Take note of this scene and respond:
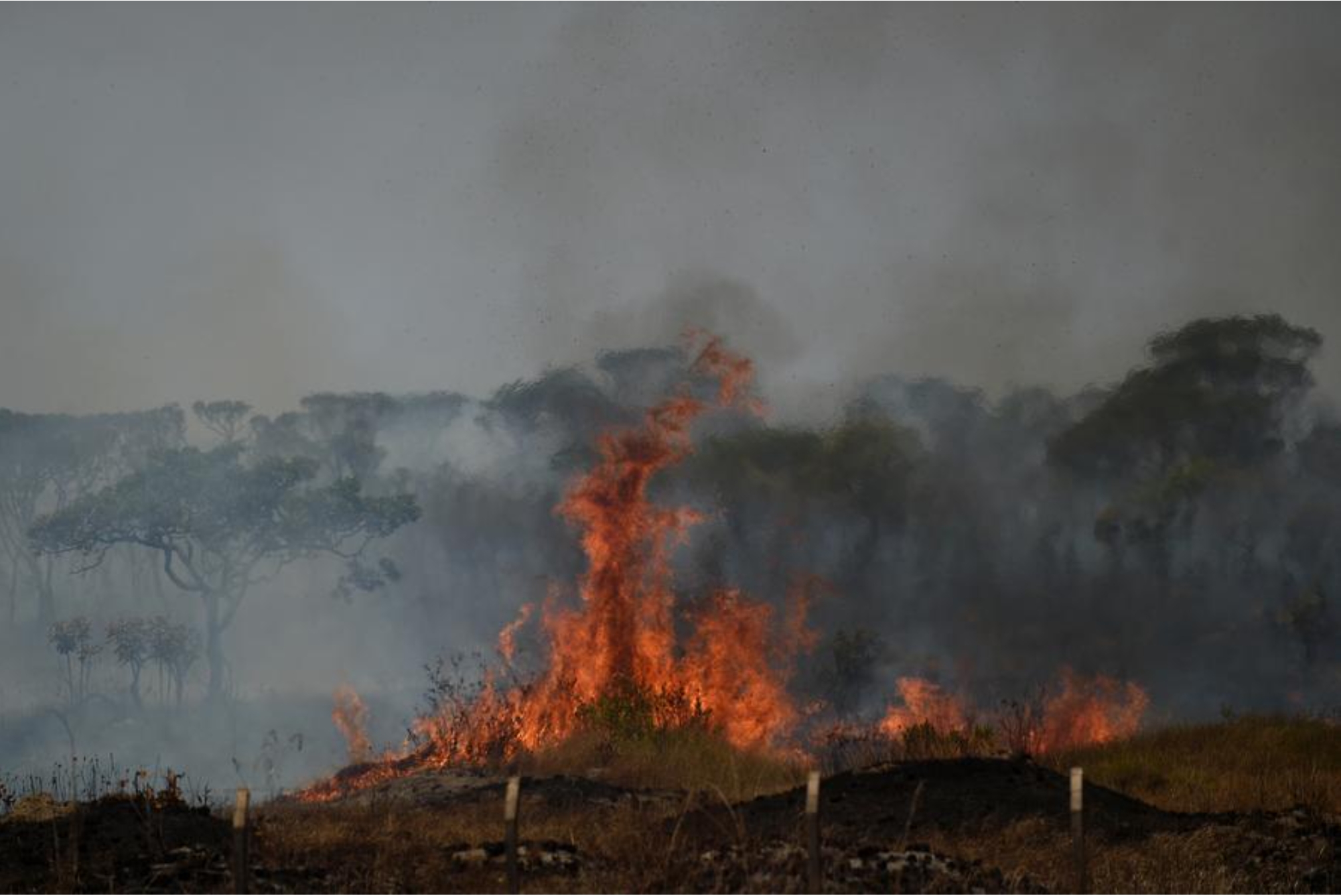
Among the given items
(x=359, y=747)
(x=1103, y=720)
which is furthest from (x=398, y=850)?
(x=1103, y=720)

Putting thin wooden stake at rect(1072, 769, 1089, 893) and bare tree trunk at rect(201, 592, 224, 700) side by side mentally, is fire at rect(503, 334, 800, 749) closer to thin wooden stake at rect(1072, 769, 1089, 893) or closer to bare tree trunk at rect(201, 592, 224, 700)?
thin wooden stake at rect(1072, 769, 1089, 893)

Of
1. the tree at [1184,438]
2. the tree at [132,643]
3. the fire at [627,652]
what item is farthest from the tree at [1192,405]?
the tree at [132,643]

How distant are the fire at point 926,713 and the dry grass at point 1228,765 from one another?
192cm

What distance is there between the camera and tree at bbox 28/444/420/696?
52.2 metres

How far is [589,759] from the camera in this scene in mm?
26531

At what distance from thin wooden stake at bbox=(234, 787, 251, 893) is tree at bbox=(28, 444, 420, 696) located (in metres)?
40.6

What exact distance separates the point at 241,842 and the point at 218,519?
41.1 meters

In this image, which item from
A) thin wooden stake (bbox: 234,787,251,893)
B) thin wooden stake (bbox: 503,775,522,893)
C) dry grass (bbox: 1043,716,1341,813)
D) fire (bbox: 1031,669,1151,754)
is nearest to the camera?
thin wooden stake (bbox: 234,787,251,893)

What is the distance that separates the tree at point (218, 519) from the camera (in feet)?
171

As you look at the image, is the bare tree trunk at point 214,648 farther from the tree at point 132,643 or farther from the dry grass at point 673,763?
the dry grass at point 673,763

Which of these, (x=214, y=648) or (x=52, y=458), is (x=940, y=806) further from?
(x=52, y=458)

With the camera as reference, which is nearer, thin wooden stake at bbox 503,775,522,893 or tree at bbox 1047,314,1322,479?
thin wooden stake at bbox 503,775,522,893

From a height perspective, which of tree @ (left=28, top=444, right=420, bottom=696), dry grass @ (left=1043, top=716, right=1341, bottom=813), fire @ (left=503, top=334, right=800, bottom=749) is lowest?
dry grass @ (left=1043, top=716, right=1341, bottom=813)

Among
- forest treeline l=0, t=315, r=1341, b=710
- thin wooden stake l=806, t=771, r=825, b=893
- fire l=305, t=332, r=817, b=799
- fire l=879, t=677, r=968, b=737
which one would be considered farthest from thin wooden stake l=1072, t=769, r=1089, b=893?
forest treeline l=0, t=315, r=1341, b=710
